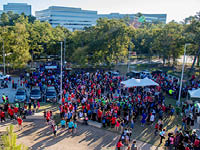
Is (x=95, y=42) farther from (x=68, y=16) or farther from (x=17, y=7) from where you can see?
(x=17, y=7)

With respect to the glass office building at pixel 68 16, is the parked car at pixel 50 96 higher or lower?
lower

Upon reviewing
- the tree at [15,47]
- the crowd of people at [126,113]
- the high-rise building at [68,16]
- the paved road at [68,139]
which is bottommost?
the paved road at [68,139]

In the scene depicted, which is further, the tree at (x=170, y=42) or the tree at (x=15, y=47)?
the tree at (x=170, y=42)

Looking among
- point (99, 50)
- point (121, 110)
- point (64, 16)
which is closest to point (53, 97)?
point (121, 110)

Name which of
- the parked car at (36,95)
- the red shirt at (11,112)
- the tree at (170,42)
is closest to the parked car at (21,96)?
the parked car at (36,95)

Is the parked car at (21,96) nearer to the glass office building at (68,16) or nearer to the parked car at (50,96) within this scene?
the parked car at (50,96)

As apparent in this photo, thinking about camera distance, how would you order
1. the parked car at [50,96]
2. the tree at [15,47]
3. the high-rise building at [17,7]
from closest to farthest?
the parked car at [50,96]
the tree at [15,47]
the high-rise building at [17,7]

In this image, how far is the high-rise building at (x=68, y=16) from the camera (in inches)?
4498

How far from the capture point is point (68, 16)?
4619 inches

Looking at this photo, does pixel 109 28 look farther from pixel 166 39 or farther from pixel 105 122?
pixel 105 122

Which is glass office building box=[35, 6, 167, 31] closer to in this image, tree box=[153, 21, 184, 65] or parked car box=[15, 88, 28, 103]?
tree box=[153, 21, 184, 65]

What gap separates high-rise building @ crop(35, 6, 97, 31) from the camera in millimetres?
114250

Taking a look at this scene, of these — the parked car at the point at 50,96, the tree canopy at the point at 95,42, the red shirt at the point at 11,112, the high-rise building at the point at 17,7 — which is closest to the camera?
the red shirt at the point at 11,112

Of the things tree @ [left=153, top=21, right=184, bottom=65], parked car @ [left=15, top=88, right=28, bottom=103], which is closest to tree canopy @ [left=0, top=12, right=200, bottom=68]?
tree @ [left=153, top=21, right=184, bottom=65]
